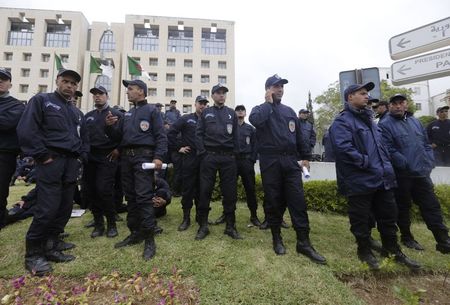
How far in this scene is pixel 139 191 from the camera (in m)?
3.76

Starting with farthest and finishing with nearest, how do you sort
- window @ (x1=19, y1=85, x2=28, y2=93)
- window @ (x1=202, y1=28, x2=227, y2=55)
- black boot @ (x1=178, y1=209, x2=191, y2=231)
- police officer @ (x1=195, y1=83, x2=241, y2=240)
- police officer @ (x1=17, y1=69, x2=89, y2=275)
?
window @ (x1=202, y1=28, x2=227, y2=55)
window @ (x1=19, y1=85, x2=28, y2=93)
black boot @ (x1=178, y1=209, x2=191, y2=231)
police officer @ (x1=195, y1=83, x2=241, y2=240)
police officer @ (x1=17, y1=69, x2=89, y2=275)

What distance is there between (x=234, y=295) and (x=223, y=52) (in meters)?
48.6

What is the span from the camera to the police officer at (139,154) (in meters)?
3.75

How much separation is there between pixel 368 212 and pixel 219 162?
7.12ft

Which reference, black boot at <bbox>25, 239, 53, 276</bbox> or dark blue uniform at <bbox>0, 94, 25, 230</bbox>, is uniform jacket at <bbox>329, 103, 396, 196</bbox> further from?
dark blue uniform at <bbox>0, 94, 25, 230</bbox>

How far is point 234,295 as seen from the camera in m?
2.63

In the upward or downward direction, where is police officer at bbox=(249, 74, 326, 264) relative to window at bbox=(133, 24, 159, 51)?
downward

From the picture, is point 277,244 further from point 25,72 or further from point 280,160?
point 25,72

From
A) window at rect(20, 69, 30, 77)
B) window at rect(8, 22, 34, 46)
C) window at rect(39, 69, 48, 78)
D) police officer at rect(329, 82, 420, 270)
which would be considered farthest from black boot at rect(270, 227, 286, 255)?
window at rect(8, 22, 34, 46)

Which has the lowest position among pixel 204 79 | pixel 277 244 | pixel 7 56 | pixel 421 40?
pixel 277 244

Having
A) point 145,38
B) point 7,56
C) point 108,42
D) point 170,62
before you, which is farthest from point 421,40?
point 7,56

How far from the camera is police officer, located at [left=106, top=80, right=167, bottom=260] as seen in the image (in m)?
3.75

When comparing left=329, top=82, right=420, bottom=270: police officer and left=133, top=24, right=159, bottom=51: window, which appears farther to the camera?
left=133, top=24, right=159, bottom=51: window

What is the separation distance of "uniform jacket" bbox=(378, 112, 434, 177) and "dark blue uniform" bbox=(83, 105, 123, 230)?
14.1 feet
